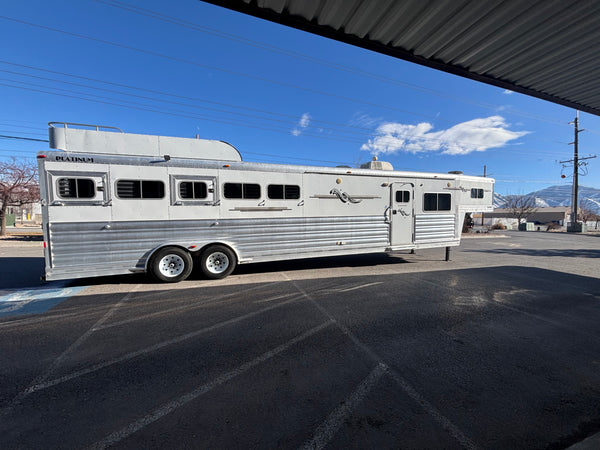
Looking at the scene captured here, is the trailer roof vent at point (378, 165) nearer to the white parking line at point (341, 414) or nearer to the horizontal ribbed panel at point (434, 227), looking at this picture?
the horizontal ribbed panel at point (434, 227)

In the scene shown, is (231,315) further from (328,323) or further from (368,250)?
(368,250)

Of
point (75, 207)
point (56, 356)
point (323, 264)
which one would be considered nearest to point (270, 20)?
point (56, 356)

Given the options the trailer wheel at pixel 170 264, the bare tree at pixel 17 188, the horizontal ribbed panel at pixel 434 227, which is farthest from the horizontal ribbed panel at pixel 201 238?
the bare tree at pixel 17 188

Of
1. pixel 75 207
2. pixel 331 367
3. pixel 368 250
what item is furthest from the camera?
pixel 368 250

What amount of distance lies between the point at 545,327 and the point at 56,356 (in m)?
7.09

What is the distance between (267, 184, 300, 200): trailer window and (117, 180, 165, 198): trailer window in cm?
267

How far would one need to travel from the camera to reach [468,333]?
13.1ft

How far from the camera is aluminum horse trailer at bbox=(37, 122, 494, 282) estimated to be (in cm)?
589

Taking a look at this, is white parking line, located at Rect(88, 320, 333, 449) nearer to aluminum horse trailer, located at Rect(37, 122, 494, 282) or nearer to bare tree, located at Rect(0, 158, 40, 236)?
aluminum horse trailer, located at Rect(37, 122, 494, 282)

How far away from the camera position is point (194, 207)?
6645 mm

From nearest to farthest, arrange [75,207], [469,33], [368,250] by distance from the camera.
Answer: [469,33]
[75,207]
[368,250]

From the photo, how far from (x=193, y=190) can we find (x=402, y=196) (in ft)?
21.0

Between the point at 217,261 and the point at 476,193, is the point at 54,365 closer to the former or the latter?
the point at 217,261

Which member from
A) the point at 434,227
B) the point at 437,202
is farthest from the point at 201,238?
the point at 437,202
